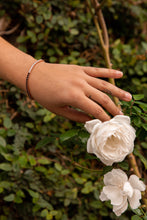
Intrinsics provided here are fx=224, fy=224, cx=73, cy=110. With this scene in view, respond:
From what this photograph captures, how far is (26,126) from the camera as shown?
165 centimetres

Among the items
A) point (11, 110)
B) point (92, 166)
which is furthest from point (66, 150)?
point (11, 110)

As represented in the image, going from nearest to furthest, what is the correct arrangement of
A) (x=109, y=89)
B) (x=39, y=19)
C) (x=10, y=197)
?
1. (x=109, y=89)
2. (x=10, y=197)
3. (x=39, y=19)

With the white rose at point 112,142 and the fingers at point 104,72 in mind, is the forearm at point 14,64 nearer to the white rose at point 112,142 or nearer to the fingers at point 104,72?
the fingers at point 104,72

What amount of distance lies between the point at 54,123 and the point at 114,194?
0.99 metres

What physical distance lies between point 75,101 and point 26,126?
94 cm

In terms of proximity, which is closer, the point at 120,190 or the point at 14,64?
the point at 120,190

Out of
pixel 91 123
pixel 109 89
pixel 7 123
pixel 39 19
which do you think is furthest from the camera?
pixel 39 19

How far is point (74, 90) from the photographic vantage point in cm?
79

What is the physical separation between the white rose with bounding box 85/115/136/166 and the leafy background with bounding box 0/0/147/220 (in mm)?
324

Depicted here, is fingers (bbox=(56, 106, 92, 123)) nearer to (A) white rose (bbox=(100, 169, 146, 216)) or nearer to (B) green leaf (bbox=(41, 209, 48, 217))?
(A) white rose (bbox=(100, 169, 146, 216))

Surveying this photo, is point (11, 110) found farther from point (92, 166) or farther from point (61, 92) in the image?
point (61, 92)

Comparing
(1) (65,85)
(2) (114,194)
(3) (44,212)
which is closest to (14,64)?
(1) (65,85)

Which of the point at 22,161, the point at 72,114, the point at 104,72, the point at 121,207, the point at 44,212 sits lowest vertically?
the point at 44,212

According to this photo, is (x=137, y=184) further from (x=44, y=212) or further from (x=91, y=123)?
(x=44, y=212)
